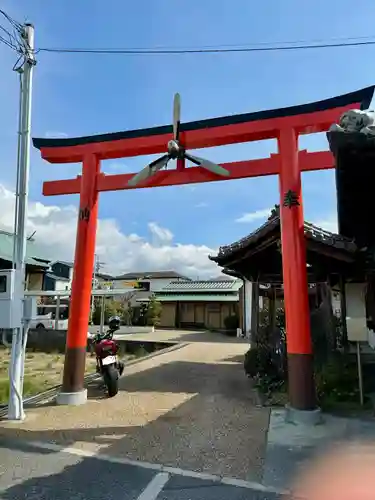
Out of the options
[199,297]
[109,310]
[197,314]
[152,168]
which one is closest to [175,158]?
[152,168]

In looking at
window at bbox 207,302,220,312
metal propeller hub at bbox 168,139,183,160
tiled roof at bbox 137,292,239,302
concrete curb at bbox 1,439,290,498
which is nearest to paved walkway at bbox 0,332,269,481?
concrete curb at bbox 1,439,290,498

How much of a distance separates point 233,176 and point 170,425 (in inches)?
167

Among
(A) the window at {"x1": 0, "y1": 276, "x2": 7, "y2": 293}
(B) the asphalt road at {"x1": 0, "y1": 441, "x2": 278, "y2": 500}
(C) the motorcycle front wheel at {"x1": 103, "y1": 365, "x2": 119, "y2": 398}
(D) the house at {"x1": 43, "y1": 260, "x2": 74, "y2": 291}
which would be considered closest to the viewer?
(B) the asphalt road at {"x1": 0, "y1": 441, "x2": 278, "y2": 500}

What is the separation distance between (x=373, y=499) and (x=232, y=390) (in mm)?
5109

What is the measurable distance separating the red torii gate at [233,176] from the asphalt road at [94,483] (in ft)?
8.10

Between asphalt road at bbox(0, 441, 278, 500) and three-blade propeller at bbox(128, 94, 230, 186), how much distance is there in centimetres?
462

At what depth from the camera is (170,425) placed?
5.99 m

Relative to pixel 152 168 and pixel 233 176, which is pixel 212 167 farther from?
pixel 152 168

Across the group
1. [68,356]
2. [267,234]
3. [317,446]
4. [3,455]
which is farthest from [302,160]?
[3,455]

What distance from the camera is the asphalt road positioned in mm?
3684

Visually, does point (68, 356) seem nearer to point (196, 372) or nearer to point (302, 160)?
point (196, 372)

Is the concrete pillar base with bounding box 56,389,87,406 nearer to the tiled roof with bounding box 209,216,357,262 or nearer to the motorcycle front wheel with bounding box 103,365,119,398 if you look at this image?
the motorcycle front wheel with bounding box 103,365,119,398

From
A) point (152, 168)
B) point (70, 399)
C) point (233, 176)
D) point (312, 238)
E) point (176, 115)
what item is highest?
point (176, 115)

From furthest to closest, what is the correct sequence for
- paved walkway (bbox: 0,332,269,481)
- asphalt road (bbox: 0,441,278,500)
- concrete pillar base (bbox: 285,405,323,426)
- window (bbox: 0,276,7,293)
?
window (bbox: 0,276,7,293), concrete pillar base (bbox: 285,405,323,426), paved walkway (bbox: 0,332,269,481), asphalt road (bbox: 0,441,278,500)
